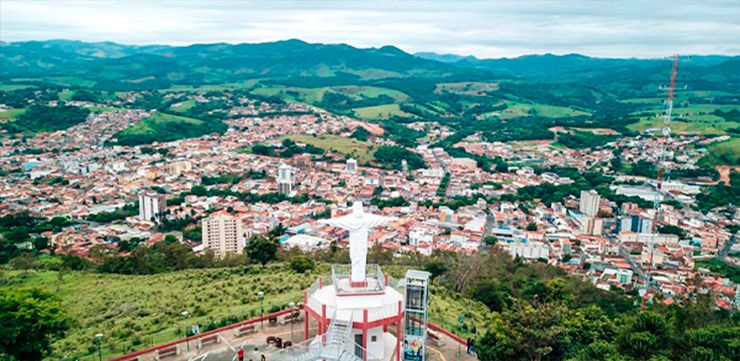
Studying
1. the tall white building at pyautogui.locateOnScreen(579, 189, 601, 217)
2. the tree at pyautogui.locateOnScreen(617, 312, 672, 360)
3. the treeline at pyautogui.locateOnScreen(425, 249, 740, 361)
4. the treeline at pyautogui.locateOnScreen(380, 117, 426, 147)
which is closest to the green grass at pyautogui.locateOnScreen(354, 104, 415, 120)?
the treeline at pyautogui.locateOnScreen(380, 117, 426, 147)

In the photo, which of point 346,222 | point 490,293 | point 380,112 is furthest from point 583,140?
point 346,222

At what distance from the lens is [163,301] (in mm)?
22547

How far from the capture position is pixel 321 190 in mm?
73812

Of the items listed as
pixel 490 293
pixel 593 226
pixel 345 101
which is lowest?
pixel 593 226

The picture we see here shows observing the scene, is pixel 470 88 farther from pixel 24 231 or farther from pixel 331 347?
pixel 331 347

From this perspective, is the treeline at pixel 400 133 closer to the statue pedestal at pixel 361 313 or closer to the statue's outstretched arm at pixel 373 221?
the statue's outstretched arm at pixel 373 221

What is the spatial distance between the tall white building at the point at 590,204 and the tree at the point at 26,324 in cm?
5855

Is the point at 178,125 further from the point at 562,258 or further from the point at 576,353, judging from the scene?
the point at 576,353

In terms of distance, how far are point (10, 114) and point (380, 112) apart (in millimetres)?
82124

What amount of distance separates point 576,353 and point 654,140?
104 metres

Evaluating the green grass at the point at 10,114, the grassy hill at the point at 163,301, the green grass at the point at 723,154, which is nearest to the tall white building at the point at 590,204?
the green grass at the point at 723,154

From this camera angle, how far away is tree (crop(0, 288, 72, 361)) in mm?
14539

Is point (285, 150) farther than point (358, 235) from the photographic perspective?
Yes

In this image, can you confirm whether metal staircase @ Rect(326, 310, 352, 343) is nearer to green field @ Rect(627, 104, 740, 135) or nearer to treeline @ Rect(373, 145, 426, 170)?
treeline @ Rect(373, 145, 426, 170)
